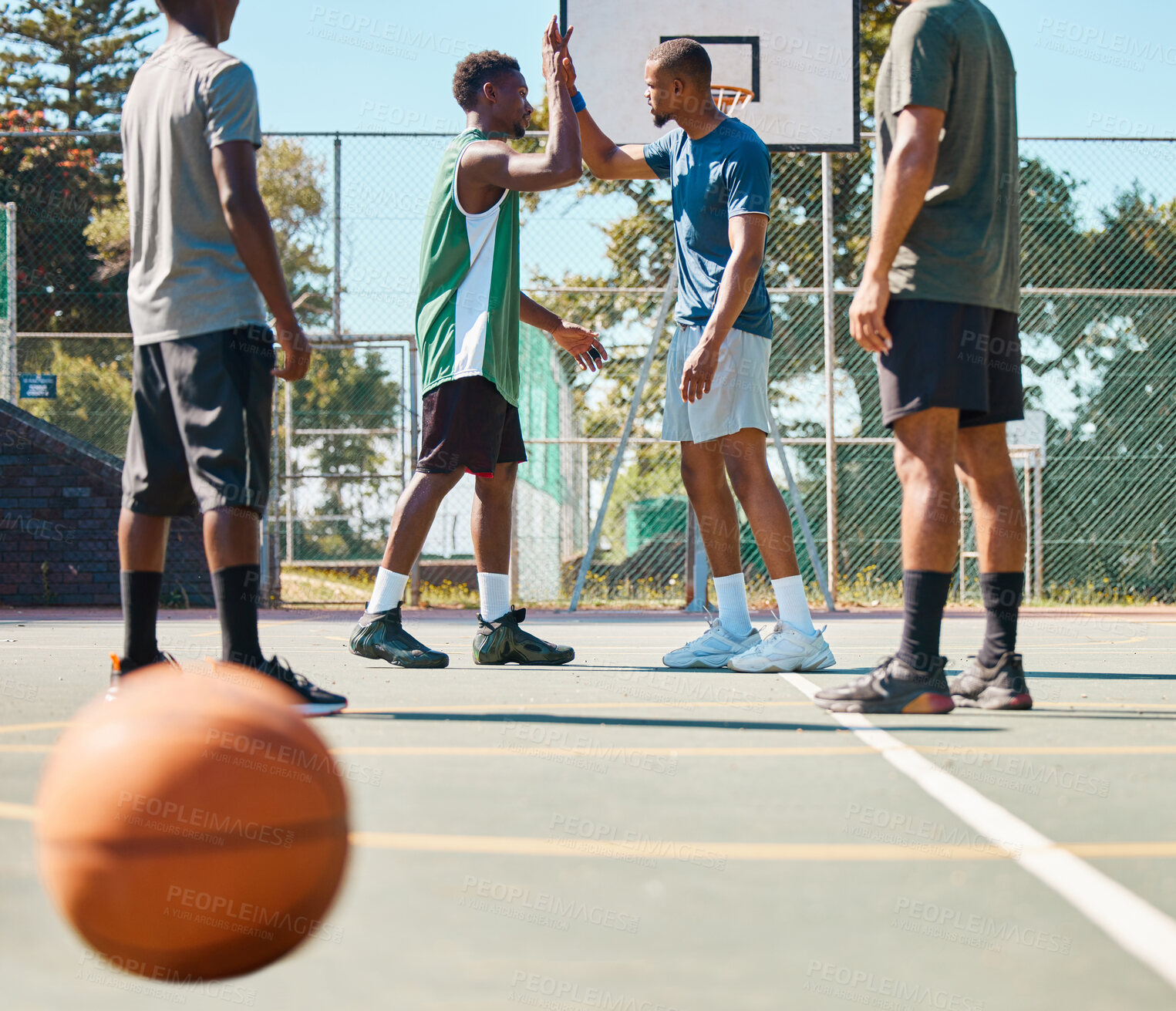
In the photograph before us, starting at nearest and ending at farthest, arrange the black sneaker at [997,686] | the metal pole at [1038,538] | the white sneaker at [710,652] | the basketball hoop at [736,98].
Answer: the black sneaker at [997,686] → the white sneaker at [710,652] → the basketball hoop at [736,98] → the metal pole at [1038,538]

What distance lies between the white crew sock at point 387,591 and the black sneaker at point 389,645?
0.06ft

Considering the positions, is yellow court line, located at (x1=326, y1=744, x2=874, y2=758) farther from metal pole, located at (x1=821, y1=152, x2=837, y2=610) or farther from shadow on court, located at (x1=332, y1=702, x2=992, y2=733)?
metal pole, located at (x1=821, y1=152, x2=837, y2=610)

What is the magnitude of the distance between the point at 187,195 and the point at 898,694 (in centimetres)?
229

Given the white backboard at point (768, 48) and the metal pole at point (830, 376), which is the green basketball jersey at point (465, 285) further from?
the metal pole at point (830, 376)

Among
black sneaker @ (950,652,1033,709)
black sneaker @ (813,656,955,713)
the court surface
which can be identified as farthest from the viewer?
black sneaker @ (950,652,1033,709)

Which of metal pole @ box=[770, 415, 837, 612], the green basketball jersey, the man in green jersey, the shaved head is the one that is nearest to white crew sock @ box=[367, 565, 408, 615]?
the man in green jersey

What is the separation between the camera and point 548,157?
4344mm

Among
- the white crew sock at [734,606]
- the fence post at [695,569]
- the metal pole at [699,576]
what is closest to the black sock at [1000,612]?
the white crew sock at [734,606]

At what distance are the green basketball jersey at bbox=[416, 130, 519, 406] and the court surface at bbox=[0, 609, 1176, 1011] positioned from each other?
145 cm

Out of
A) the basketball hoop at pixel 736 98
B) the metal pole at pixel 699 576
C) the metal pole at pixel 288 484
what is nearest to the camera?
the basketball hoop at pixel 736 98

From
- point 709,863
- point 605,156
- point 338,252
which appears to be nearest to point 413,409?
point 338,252

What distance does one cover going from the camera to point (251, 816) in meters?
1.50

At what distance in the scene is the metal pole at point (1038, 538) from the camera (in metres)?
12.5

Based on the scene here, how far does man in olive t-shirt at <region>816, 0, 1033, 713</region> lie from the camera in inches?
132
